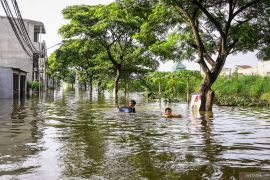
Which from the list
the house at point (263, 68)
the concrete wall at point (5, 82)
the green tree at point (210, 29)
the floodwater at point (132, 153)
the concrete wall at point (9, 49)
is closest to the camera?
the floodwater at point (132, 153)

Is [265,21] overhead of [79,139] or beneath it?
overhead

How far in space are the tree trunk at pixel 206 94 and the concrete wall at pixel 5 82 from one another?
823 inches

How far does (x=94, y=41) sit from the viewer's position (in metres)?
41.2

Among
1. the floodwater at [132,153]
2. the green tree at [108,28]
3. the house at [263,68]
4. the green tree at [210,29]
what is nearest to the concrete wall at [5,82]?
the green tree at [108,28]

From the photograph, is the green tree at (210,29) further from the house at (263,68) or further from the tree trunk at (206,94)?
the house at (263,68)

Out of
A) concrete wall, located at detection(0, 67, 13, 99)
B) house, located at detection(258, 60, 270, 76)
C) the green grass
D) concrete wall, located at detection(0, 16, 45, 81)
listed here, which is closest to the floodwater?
the green grass

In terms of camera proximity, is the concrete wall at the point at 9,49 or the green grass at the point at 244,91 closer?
the green grass at the point at 244,91

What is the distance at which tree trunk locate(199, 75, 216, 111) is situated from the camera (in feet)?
75.7

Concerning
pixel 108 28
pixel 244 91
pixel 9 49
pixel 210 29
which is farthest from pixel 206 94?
pixel 9 49

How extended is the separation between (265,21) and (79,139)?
16.7 m

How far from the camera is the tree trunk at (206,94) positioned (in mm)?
23070

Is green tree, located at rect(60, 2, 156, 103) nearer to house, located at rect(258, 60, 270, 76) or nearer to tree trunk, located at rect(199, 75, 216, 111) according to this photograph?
tree trunk, located at rect(199, 75, 216, 111)

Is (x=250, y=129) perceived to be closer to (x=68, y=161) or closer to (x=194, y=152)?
(x=194, y=152)

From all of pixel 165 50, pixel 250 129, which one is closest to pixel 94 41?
pixel 165 50
